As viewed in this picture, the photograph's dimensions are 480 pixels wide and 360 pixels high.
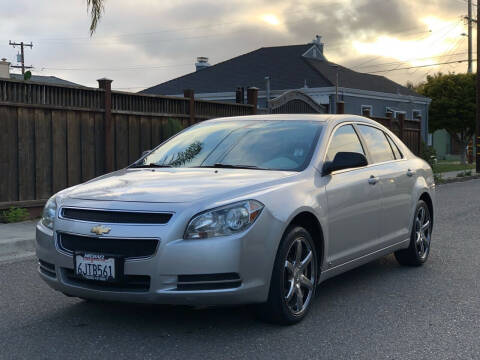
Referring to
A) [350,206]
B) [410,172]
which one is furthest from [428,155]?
[350,206]

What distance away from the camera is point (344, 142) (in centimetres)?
606

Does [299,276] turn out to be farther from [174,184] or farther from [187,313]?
[174,184]

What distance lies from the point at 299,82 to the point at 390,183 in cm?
2917

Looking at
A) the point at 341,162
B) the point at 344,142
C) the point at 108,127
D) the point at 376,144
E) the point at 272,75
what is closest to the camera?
the point at 341,162

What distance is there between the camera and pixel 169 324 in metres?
4.84

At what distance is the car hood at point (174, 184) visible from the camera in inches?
179

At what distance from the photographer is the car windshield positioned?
550 cm

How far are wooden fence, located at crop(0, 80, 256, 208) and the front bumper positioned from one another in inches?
241

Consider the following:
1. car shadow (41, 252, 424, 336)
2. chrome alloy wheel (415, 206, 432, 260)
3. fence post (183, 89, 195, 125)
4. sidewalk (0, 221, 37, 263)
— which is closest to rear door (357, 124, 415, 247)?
chrome alloy wheel (415, 206, 432, 260)

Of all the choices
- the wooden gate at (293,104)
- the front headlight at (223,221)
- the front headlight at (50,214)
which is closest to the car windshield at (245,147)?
the front headlight at (223,221)

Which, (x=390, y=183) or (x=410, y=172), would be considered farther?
(x=410, y=172)

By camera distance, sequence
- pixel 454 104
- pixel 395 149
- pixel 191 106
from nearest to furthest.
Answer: pixel 395 149 → pixel 191 106 → pixel 454 104

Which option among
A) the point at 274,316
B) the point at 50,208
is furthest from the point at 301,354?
the point at 50,208

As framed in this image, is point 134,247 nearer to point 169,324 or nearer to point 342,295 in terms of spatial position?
point 169,324
